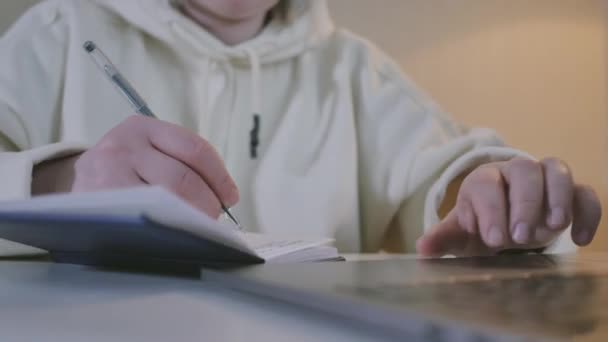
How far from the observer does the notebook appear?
0.28m

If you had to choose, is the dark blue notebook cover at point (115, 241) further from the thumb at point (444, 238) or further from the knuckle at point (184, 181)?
the thumb at point (444, 238)

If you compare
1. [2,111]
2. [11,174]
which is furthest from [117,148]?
[2,111]

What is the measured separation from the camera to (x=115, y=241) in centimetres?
37

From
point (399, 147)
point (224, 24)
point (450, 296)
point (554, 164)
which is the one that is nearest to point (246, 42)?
point (224, 24)

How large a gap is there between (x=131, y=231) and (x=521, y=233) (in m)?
0.31

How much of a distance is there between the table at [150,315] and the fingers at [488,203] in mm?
255

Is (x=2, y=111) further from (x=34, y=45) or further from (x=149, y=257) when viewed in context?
(x=149, y=257)

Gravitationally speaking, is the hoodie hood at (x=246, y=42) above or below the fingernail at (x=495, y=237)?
above

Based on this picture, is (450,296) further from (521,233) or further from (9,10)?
(9,10)

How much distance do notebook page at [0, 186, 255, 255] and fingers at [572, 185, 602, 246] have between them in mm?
366

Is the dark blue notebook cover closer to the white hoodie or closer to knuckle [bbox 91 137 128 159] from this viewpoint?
knuckle [bbox 91 137 128 159]

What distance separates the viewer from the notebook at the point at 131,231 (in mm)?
276

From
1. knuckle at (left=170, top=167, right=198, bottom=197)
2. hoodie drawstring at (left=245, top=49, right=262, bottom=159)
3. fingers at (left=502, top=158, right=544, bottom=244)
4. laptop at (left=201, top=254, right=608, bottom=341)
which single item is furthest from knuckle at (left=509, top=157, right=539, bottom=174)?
hoodie drawstring at (left=245, top=49, right=262, bottom=159)

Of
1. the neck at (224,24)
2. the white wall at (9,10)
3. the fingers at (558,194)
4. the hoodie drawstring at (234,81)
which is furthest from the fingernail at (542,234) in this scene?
the white wall at (9,10)
